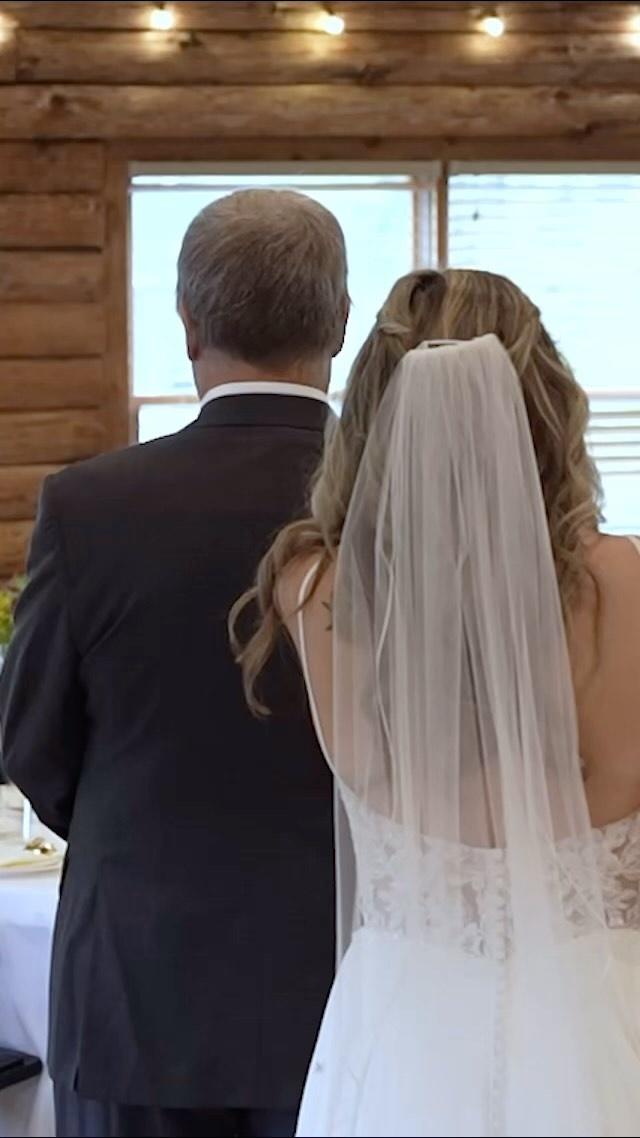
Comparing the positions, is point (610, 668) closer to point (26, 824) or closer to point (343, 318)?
point (343, 318)

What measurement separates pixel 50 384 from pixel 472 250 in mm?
1392

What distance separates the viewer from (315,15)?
498 centimetres

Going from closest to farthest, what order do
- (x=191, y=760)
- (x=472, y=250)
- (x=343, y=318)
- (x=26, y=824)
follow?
(x=191, y=760) → (x=343, y=318) → (x=26, y=824) → (x=472, y=250)

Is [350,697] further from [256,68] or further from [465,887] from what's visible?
[256,68]

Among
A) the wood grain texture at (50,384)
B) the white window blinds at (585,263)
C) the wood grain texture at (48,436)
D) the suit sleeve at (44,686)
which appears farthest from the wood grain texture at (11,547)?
the suit sleeve at (44,686)

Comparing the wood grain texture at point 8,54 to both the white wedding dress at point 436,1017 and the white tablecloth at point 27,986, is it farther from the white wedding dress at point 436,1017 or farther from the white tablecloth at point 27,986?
the white wedding dress at point 436,1017

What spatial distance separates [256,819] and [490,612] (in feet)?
1.32

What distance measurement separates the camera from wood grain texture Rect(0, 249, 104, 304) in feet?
16.1

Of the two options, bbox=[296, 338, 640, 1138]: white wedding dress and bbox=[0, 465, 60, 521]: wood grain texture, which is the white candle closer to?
bbox=[296, 338, 640, 1138]: white wedding dress

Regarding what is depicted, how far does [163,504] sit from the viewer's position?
1.83m

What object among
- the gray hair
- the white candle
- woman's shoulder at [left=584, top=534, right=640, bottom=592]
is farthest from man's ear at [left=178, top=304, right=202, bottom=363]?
the white candle

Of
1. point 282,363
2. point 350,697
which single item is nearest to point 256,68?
point 282,363

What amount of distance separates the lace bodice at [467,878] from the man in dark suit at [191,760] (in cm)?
18

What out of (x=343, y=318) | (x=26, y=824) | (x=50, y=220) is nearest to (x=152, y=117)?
(x=50, y=220)
